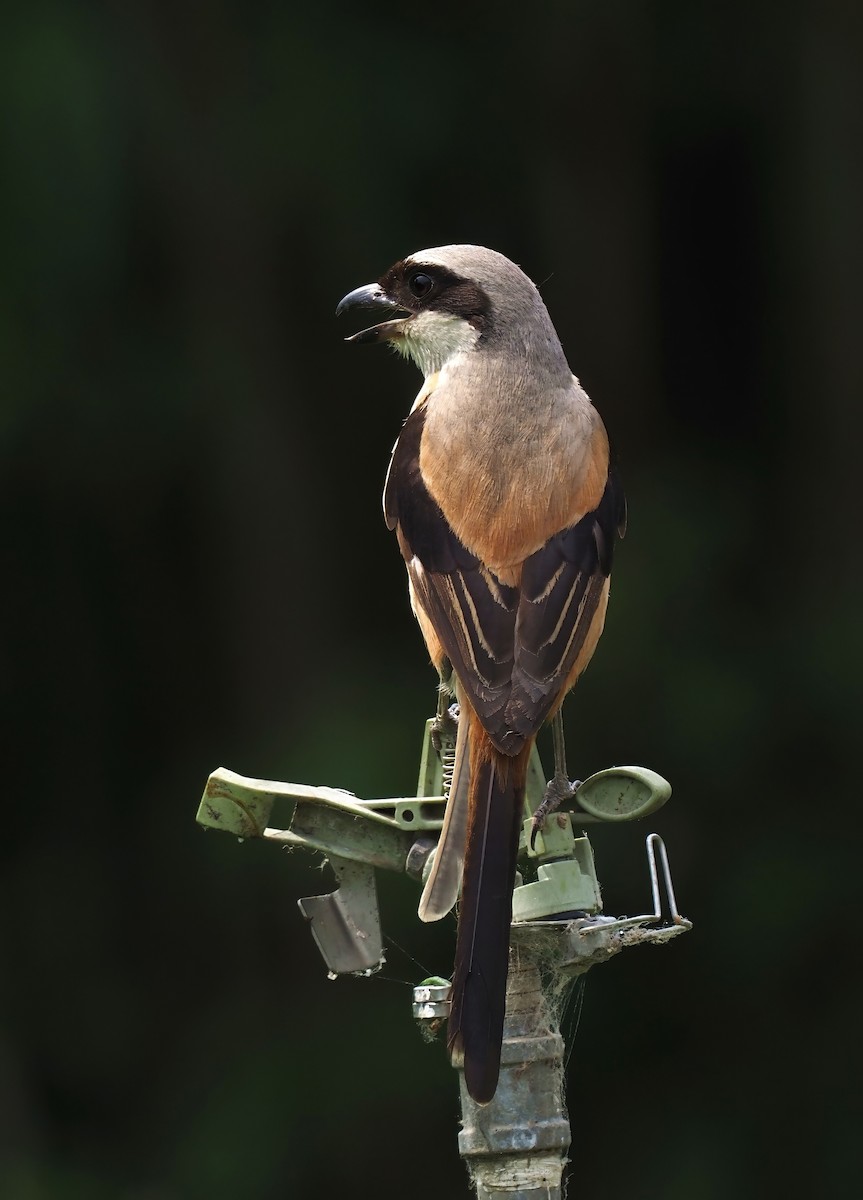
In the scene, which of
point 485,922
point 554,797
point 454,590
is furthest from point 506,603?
point 485,922

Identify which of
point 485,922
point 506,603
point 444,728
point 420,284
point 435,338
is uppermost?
point 420,284

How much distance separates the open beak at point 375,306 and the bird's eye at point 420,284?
52 mm

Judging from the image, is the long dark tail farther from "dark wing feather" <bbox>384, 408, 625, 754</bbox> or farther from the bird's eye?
the bird's eye

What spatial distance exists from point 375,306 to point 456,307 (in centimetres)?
24

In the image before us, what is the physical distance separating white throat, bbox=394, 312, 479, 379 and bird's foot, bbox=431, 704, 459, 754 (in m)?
0.87

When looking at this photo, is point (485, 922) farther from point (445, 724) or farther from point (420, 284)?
point (420, 284)

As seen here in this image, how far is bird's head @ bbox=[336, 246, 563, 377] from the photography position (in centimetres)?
335

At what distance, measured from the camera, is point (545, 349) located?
3328 millimetres

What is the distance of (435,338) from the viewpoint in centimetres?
346

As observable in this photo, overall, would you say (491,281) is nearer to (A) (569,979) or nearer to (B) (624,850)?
(A) (569,979)

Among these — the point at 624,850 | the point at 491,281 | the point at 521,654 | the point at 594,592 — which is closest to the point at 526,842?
the point at 521,654

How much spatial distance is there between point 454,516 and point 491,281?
604 millimetres

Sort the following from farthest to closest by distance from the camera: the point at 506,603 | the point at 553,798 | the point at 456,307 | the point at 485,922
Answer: the point at 456,307, the point at 506,603, the point at 553,798, the point at 485,922

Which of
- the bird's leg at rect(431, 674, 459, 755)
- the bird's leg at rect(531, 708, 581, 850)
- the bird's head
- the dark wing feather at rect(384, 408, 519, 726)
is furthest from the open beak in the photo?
the bird's leg at rect(531, 708, 581, 850)
